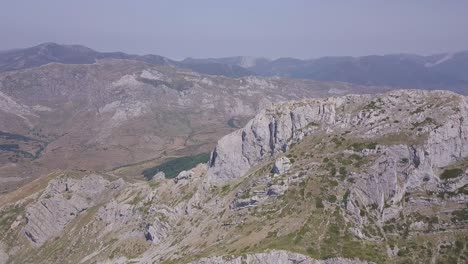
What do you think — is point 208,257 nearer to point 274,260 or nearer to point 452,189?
point 274,260

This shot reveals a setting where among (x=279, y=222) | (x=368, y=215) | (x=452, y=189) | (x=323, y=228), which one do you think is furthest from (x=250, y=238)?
(x=452, y=189)

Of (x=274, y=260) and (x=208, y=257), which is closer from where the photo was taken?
(x=274, y=260)

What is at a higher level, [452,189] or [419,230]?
[452,189]

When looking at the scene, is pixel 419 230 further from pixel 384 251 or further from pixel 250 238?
pixel 250 238

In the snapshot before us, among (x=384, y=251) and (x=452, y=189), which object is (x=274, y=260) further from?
(x=452, y=189)

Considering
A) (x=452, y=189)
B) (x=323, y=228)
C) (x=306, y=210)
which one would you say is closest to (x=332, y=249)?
(x=323, y=228)

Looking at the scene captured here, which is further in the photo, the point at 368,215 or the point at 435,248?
the point at 368,215

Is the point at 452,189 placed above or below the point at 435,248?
above
